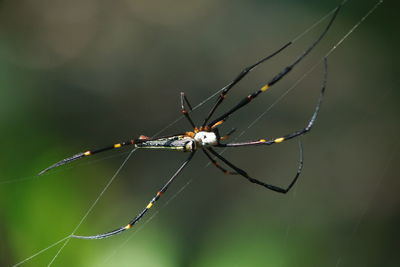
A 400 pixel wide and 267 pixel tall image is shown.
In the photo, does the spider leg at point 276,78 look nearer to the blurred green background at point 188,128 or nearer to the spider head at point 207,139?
the spider head at point 207,139

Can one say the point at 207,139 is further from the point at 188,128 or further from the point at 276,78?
the point at 188,128

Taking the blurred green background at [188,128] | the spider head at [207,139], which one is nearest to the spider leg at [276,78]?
the spider head at [207,139]

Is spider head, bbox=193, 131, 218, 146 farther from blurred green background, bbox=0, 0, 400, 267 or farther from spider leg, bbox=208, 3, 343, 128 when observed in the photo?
blurred green background, bbox=0, 0, 400, 267

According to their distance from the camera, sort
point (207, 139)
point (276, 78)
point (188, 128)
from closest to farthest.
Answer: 1. point (276, 78)
2. point (207, 139)
3. point (188, 128)

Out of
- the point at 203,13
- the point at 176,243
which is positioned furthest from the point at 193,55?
the point at 176,243

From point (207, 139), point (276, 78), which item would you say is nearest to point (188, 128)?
point (207, 139)

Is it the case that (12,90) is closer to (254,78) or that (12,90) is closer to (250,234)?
(250,234)

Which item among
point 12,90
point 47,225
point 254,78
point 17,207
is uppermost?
point 12,90

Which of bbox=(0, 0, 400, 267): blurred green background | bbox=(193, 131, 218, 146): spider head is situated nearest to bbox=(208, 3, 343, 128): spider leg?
bbox=(193, 131, 218, 146): spider head
